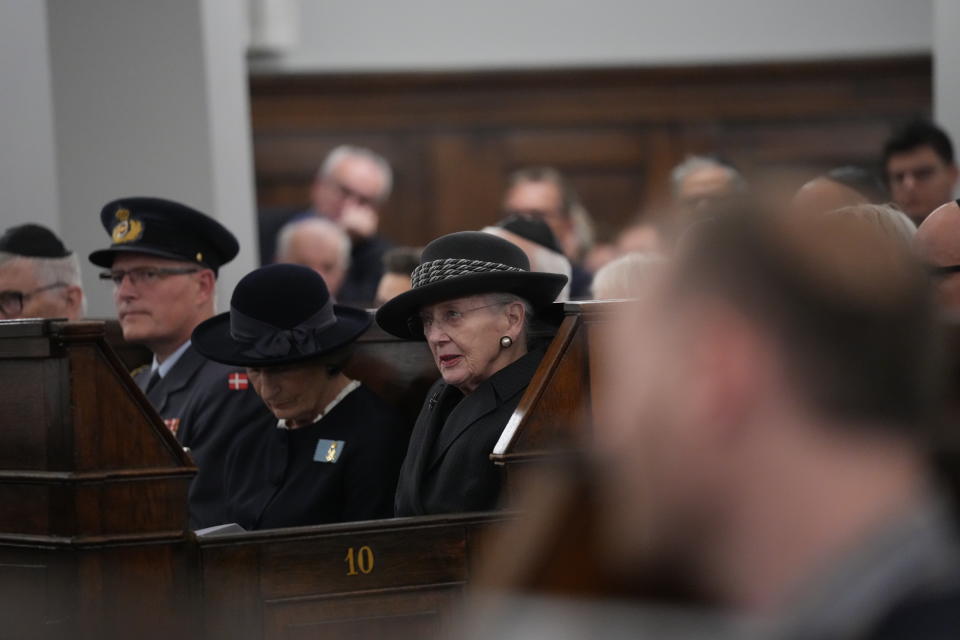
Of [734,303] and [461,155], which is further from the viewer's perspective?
[461,155]

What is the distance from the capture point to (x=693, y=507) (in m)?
1.00

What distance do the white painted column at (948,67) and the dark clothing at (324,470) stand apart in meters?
3.23

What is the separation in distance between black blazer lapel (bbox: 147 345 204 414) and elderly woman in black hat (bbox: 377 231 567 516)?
895mm

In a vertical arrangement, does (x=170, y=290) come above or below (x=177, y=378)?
above

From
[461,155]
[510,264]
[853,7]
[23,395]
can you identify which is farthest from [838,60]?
[23,395]

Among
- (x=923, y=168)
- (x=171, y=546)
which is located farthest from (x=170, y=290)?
(x=923, y=168)

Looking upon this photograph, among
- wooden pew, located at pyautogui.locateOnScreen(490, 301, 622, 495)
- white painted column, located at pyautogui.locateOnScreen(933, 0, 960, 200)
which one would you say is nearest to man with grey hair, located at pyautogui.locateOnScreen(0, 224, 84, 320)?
wooden pew, located at pyautogui.locateOnScreen(490, 301, 622, 495)

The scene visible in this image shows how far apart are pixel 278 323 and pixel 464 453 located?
0.69 metres

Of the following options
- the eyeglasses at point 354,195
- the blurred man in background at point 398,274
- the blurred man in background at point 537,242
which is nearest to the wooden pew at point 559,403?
the blurred man in background at point 537,242

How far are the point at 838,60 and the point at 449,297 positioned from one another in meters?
6.93

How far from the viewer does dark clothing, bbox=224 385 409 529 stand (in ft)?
12.8

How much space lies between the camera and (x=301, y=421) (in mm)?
4051

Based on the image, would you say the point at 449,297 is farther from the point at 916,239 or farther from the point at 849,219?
the point at 849,219

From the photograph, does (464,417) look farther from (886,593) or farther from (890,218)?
(886,593)
